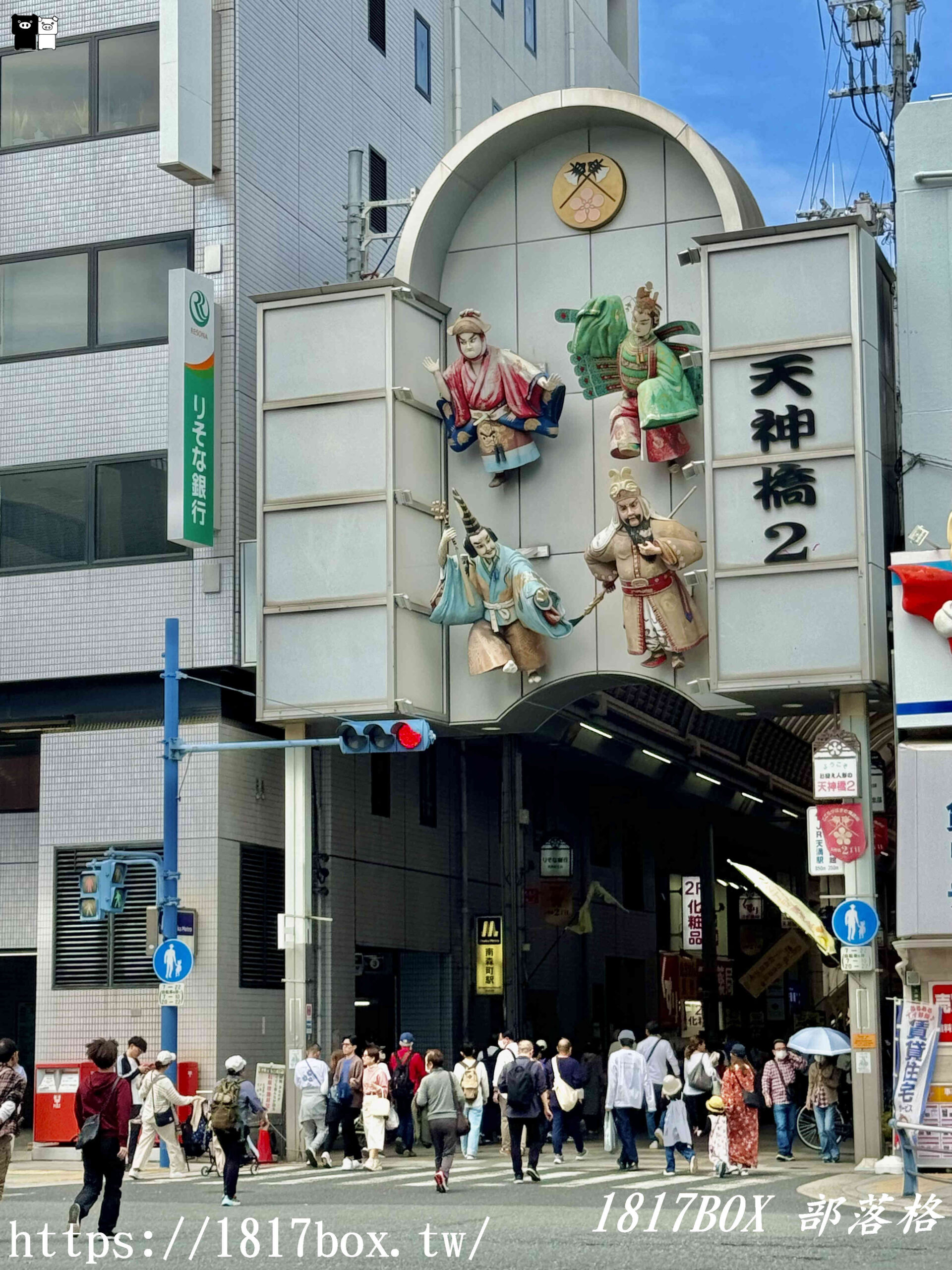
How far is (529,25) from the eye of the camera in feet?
159

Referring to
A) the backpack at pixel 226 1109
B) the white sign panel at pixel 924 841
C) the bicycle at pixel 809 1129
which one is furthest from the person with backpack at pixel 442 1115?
the bicycle at pixel 809 1129

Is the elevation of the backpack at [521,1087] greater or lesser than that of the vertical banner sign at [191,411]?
lesser

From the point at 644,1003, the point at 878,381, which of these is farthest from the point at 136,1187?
the point at 644,1003

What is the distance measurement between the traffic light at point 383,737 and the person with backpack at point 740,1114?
228 inches

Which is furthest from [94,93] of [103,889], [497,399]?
[103,889]

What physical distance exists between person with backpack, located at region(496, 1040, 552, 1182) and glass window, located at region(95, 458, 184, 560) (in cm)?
1149

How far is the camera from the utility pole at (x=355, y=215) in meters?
33.7

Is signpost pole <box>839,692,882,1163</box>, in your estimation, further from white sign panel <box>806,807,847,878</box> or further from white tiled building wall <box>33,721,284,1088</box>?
white tiled building wall <box>33,721,284,1088</box>

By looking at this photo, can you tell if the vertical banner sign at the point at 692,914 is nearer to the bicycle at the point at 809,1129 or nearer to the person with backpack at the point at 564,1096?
the bicycle at the point at 809,1129

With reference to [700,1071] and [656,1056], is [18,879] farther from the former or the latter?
[700,1071]

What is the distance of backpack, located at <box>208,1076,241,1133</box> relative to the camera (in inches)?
797

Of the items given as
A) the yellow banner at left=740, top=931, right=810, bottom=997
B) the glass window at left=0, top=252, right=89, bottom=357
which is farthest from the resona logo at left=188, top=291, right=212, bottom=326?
the yellow banner at left=740, top=931, right=810, bottom=997

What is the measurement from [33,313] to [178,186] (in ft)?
11.0

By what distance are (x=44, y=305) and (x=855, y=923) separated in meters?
16.9
